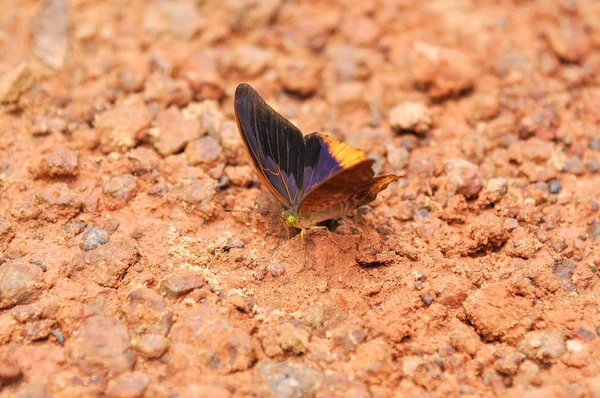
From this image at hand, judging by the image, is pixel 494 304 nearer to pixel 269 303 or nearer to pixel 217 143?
pixel 269 303

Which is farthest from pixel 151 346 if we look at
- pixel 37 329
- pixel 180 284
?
pixel 37 329

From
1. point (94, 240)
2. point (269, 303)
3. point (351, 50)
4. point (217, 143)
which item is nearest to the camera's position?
point (269, 303)

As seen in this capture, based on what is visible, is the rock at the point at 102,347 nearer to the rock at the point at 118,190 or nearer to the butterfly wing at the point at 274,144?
the rock at the point at 118,190

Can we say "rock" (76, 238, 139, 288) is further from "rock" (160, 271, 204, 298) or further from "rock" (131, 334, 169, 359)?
"rock" (131, 334, 169, 359)

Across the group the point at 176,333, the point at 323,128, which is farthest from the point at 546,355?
the point at 323,128

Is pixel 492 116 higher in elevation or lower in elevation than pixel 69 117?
lower

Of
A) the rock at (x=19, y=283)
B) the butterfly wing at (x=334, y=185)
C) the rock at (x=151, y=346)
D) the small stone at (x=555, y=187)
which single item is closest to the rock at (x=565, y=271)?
the small stone at (x=555, y=187)

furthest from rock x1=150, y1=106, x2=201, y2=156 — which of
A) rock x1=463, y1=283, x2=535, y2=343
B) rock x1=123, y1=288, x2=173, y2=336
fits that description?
rock x1=463, y1=283, x2=535, y2=343
